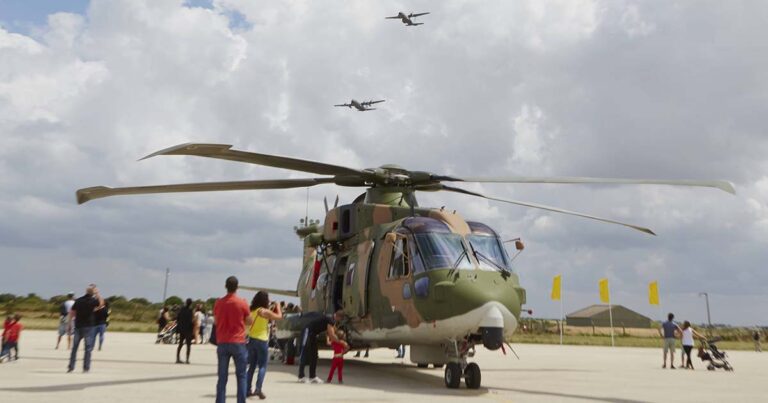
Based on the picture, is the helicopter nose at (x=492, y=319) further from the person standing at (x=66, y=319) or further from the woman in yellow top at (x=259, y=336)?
the person standing at (x=66, y=319)

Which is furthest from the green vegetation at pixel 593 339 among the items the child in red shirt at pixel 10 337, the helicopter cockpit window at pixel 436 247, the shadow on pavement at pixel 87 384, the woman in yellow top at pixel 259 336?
the child in red shirt at pixel 10 337

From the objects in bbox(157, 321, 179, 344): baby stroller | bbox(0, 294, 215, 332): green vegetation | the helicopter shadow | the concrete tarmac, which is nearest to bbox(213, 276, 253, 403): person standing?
the concrete tarmac

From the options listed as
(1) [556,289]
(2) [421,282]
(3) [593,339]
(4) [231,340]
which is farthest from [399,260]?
(3) [593,339]

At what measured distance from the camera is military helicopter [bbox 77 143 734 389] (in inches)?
437

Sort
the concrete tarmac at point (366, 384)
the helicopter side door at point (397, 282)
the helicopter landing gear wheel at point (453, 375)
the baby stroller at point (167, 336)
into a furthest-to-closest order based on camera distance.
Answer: the baby stroller at point (167, 336), the helicopter side door at point (397, 282), the helicopter landing gear wheel at point (453, 375), the concrete tarmac at point (366, 384)

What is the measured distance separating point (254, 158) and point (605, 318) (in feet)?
320

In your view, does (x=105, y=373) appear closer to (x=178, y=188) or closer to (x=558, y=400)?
(x=178, y=188)

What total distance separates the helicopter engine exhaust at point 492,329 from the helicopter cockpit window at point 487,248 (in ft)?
3.43

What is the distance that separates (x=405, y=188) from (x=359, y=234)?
174cm

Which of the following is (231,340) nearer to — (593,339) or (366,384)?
(366,384)

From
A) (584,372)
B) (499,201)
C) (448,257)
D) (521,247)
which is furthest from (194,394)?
(584,372)

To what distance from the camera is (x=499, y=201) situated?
49.9 ft

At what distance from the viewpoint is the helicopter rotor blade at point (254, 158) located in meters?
9.52

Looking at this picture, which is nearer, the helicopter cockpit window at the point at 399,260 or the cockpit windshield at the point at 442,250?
the cockpit windshield at the point at 442,250
